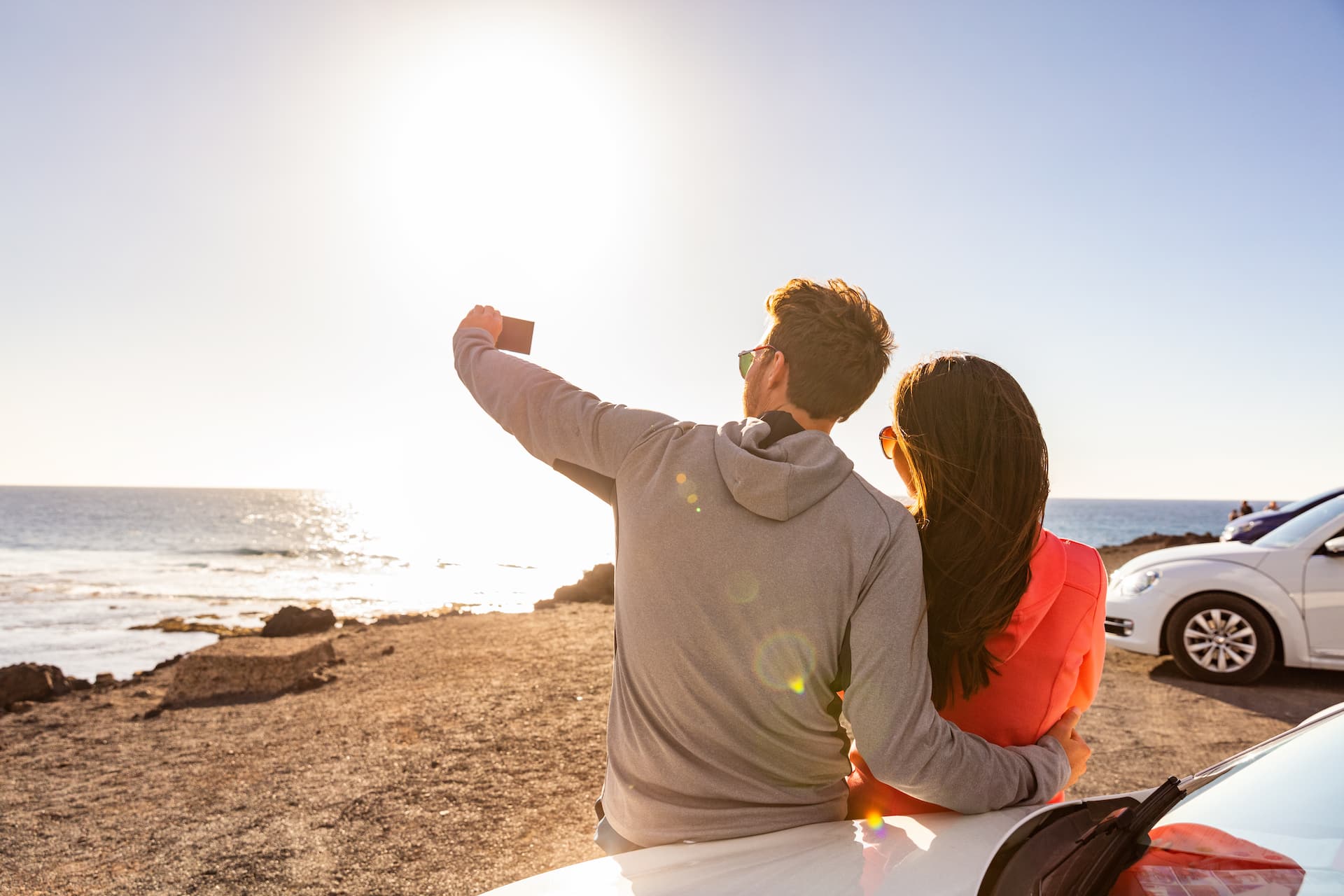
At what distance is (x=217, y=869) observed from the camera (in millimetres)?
3697

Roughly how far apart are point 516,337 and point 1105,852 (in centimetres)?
189

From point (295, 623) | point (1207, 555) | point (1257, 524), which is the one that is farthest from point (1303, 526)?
point (295, 623)

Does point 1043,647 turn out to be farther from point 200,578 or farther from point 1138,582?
point 200,578

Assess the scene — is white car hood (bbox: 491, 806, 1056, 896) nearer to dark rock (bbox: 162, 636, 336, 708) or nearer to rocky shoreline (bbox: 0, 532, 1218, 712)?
rocky shoreline (bbox: 0, 532, 1218, 712)

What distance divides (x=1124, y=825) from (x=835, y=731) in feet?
1.81

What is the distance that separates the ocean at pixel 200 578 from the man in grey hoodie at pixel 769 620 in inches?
47.1

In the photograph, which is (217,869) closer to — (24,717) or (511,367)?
(511,367)

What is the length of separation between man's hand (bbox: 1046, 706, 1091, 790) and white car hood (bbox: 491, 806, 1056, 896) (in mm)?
182

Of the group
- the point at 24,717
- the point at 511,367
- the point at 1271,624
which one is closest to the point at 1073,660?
the point at 511,367

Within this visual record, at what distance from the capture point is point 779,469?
150 centimetres

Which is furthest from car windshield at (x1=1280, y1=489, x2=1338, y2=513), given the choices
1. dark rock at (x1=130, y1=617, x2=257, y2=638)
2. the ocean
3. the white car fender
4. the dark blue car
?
dark rock at (x1=130, y1=617, x2=257, y2=638)

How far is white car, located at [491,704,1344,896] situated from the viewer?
4.41 feet

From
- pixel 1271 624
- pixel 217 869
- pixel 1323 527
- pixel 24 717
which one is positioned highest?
pixel 1323 527

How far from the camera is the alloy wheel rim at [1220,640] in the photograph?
7195 mm
